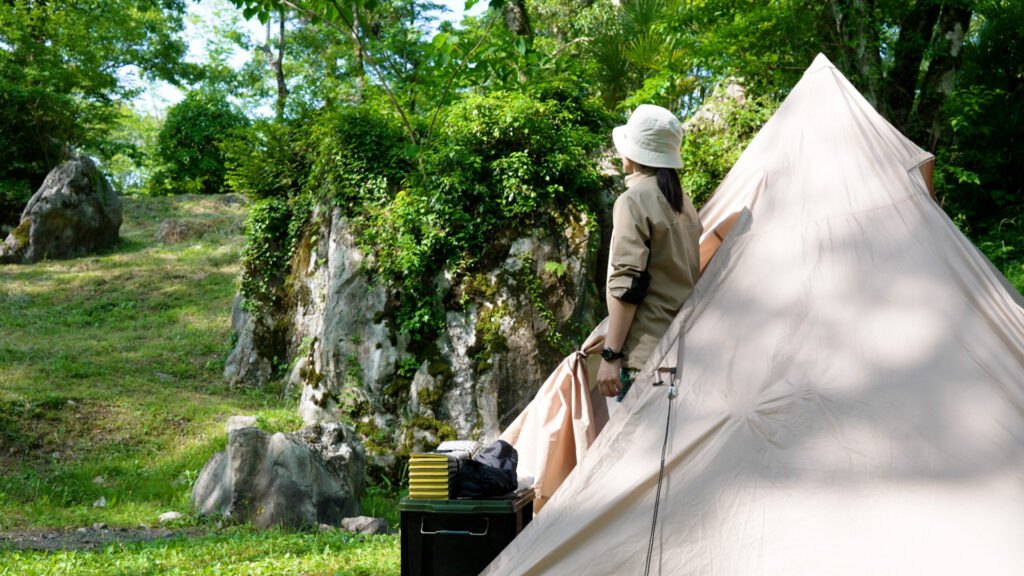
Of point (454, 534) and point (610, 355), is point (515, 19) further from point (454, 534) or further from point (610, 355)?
point (454, 534)

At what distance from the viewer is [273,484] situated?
6.75 metres

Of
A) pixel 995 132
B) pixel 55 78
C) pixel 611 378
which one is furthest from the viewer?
pixel 55 78

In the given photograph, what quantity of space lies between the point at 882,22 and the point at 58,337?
13.1 metres

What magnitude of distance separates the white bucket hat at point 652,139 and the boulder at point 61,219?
52.3 feet

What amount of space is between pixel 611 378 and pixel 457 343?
5.57 metres

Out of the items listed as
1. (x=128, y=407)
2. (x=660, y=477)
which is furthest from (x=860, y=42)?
(x=128, y=407)

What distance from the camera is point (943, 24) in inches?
385

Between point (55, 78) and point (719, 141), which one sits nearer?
point (719, 141)

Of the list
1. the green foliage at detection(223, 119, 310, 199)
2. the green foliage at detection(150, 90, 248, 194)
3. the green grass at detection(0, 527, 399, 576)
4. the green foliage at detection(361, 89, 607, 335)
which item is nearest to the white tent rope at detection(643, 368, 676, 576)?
the green grass at detection(0, 527, 399, 576)

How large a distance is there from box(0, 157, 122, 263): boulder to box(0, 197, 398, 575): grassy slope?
18.1 inches

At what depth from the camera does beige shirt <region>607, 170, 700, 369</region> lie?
11.2 ft

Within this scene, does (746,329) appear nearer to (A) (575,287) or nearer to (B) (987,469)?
(B) (987,469)

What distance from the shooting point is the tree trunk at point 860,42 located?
9.04 metres

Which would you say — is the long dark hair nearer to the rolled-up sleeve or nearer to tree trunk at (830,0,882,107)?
the rolled-up sleeve
